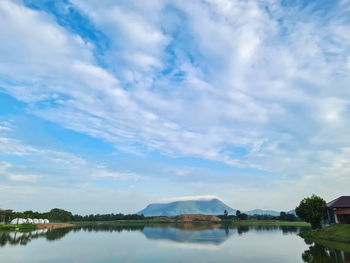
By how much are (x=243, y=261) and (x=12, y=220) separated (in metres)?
142

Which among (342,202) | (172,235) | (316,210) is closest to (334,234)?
(316,210)

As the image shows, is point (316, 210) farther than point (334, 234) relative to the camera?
Yes

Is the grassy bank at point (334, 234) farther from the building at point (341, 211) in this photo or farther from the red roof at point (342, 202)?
the red roof at point (342, 202)

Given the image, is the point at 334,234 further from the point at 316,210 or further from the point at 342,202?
the point at 342,202

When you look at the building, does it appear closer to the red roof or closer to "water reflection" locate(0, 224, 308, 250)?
the red roof

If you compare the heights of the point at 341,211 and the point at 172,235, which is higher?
the point at 341,211

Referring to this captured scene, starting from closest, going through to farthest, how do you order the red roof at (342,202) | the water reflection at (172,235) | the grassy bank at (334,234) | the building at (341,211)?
the grassy bank at (334,234)
the water reflection at (172,235)
the building at (341,211)
the red roof at (342,202)

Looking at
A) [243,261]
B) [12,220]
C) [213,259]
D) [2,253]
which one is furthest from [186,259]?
[12,220]

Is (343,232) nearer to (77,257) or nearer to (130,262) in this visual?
(130,262)

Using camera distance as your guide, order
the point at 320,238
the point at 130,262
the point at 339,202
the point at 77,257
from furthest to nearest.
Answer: the point at 339,202, the point at 320,238, the point at 77,257, the point at 130,262

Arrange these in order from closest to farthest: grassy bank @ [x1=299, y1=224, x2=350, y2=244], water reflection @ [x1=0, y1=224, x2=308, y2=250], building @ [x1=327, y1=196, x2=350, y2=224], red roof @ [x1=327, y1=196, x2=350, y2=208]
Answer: grassy bank @ [x1=299, y1=224, x2=350, y2=244] → water reflection @ [x1=0, y1=224, x2=308, y2=250] → building @ [x1=327, y1=196, x2=350, y2=224] → red roof @ [x1=327, y1=196, x2=350, y2=208]

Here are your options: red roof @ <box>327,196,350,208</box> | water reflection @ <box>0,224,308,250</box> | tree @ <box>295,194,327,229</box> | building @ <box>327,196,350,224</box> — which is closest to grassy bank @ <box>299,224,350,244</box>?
tree @ <box>295,194,327,229</box>

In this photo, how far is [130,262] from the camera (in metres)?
33.0

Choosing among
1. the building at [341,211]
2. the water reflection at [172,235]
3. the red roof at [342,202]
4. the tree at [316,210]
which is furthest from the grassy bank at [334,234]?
the water reflection at [172,235]
